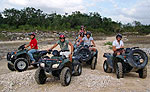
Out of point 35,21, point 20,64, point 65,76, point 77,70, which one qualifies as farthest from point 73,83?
point 35,21

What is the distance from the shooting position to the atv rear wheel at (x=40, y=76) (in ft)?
19.8

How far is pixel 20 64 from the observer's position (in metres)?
8.59

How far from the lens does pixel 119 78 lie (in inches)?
268

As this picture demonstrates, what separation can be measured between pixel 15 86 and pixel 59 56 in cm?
200

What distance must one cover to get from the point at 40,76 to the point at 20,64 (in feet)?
9.46

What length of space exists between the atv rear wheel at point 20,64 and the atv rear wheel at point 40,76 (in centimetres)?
273

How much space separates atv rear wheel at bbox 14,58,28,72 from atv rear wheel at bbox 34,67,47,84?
2.73m

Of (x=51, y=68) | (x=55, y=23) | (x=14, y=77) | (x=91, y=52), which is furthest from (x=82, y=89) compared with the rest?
(x=55, y=23)

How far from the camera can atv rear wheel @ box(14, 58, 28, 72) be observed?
845cm

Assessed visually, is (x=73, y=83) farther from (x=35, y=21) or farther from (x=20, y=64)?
(x=35, y=21)

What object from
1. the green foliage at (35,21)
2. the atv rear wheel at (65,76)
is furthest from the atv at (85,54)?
the green foliage at (35,21)

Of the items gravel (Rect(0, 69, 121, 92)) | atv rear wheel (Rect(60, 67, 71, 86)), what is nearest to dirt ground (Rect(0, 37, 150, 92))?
gravel (Rect(0, 69, 121, 92))

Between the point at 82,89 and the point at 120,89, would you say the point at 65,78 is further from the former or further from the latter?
the point at 120,89

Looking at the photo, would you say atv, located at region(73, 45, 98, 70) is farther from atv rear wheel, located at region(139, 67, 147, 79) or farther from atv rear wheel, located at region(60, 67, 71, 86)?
atv rear wheel, located at region(60, 67, 71, 86)
